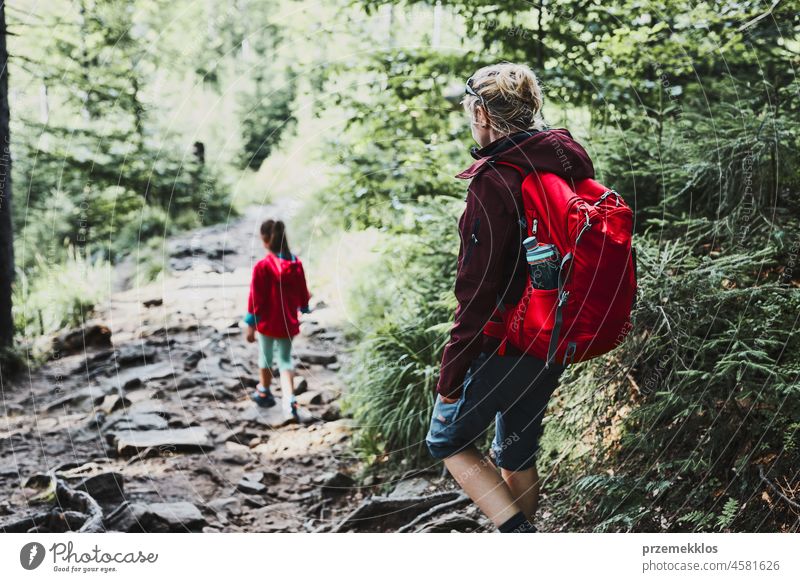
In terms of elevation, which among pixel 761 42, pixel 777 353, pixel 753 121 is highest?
pixel 761 42

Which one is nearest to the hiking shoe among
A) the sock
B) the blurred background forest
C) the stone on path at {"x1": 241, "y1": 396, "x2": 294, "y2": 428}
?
the stone on path at {"x1": 241, "y1": 396, "x2": 294, "y2": 428}

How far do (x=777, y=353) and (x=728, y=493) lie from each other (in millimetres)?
670

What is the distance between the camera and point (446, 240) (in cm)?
461

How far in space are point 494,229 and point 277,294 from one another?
197 centimetres

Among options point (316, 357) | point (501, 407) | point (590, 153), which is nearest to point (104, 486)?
point (316, 357)

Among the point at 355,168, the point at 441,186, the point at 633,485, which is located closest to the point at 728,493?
the point at 633,485

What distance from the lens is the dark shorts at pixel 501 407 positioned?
8.13ft

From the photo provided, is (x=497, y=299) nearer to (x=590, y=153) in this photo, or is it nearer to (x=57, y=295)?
(x=590, y=153)

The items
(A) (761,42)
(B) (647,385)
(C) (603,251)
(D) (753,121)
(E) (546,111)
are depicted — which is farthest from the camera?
(E) (546,111)

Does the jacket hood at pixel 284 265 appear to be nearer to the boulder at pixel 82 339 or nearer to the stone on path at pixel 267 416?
the stone on path at pixel 267 416

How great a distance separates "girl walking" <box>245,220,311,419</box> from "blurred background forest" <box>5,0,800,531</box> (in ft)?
1.78

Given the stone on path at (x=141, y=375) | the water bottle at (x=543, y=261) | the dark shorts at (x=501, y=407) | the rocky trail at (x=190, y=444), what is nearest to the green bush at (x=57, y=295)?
the rocky trail at (x=190, y=444)
